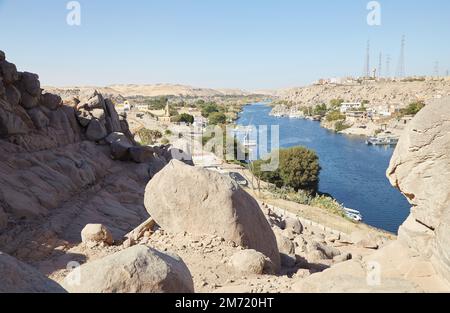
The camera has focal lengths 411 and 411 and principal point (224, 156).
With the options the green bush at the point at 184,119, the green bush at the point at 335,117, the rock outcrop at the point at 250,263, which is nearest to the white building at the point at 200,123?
the green bush at the point at 184,119

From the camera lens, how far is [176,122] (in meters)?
77.2

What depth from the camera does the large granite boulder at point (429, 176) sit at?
6012 millimetres

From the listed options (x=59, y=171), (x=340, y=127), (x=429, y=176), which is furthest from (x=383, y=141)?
(x=429, y=176)

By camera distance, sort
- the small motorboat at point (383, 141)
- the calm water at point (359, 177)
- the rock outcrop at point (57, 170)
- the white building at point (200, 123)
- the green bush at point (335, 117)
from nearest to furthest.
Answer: the rock outcrop at point (57, 170), the calm water at point (359, 177), the small motorboat at point (383, 141), the white building at point (200, 123), the green bush at point (335, 117)

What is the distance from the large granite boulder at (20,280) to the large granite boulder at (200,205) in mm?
4771

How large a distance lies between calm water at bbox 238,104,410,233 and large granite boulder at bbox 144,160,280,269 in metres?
23.3

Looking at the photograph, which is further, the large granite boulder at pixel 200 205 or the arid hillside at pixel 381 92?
the arid hillside at pixel 381 92

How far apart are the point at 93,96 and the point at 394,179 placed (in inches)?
745

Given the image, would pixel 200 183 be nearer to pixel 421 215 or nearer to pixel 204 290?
pixel 204 290

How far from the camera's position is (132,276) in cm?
499

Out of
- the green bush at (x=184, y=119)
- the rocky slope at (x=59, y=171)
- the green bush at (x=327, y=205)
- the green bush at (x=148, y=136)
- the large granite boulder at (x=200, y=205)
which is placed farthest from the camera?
the green bush at (x=184, y=119)

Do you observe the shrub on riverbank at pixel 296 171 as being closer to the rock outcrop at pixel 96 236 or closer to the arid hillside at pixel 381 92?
the rock outcrop at pixel 96 236

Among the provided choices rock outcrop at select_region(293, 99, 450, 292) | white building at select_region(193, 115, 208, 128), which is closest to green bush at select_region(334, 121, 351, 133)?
white building at select_region(193, 115, 208, 128)
